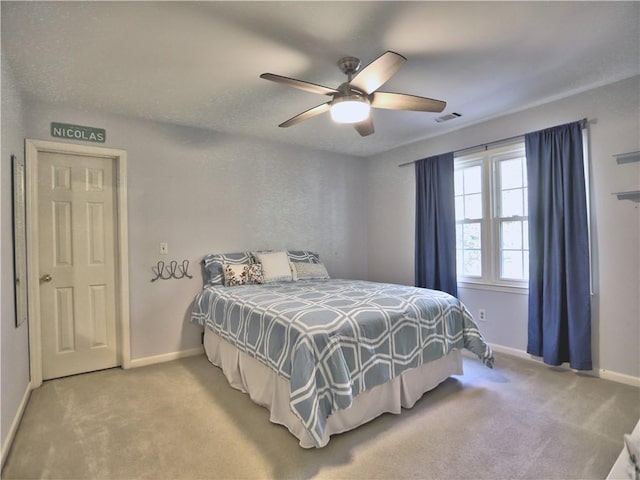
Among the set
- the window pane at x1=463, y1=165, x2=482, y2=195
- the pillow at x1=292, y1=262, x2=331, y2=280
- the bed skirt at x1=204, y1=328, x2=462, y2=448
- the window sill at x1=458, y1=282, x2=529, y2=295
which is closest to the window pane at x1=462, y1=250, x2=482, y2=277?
the window sill at x1=458, y1=282, x2=529, y2=295

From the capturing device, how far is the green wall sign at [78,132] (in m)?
2.75

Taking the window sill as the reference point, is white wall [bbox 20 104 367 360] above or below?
above

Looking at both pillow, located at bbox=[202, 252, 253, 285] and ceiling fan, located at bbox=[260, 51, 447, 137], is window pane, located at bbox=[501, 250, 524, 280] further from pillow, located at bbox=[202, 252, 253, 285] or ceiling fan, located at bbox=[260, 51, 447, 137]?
pillow, located at bbox=[202, 252, 253, 285]

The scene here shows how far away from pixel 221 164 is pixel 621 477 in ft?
12.0

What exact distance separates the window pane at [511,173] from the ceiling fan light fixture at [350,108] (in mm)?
1923

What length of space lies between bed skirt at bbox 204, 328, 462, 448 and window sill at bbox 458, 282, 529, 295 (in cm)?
104

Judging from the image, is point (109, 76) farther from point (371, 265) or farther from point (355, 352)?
point (371, 265)

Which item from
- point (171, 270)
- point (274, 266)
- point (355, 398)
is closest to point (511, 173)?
point (274, 266)

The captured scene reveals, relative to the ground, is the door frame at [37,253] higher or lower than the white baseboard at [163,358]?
higher

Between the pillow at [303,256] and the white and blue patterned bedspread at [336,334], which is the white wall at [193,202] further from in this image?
the white and blue patterned bedspread at [336,334]

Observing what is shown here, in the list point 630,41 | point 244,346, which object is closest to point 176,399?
point 244,346

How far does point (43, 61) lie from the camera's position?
213 cm

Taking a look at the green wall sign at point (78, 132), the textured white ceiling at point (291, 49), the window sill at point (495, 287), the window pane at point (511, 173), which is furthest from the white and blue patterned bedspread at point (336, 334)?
the green wall sign at point (78, 132)

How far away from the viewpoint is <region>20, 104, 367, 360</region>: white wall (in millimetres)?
3094
